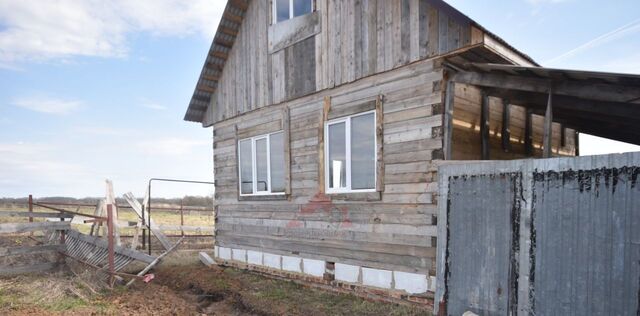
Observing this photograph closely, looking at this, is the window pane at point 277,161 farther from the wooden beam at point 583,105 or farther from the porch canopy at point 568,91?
the wooden beam at point 583,105

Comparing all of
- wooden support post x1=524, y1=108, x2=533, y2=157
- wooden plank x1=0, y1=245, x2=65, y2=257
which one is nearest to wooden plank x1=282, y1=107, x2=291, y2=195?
wooden support post x1=524, y1=108, x2=533, y2=157

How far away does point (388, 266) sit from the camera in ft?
22.6

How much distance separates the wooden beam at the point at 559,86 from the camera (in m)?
4.67

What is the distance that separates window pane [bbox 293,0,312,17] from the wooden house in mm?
31

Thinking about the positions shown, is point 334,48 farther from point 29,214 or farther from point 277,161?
point 29,214

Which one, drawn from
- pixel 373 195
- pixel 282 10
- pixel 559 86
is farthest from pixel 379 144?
pixel 282 10

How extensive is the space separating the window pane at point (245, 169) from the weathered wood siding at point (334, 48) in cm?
84

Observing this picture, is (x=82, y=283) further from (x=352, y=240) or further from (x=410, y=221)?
(x=410, y=221)

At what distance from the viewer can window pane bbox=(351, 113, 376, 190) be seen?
7.23 metres

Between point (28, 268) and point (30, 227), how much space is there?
100 cm

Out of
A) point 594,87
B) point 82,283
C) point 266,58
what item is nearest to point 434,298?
point 594,87

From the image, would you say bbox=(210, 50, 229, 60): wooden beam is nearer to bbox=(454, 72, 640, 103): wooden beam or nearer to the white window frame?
the white window frame

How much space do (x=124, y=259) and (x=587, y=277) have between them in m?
8.76

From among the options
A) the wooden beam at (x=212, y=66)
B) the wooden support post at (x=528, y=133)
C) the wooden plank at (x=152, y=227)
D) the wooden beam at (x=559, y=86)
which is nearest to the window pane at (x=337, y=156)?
the wooden beam at (x=559, y=86)
